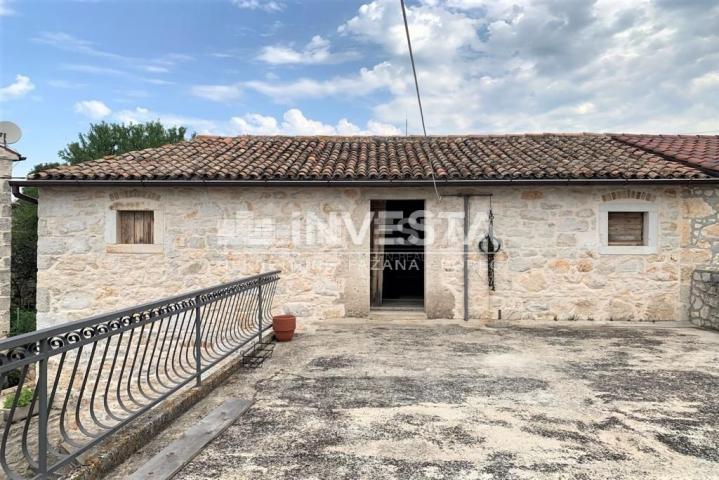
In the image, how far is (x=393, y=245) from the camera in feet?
31.0

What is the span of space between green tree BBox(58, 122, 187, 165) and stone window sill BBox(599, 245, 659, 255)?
29.2 m

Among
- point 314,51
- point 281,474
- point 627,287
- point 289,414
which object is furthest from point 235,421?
point 314,51

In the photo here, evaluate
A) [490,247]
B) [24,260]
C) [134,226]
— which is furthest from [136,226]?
[24,260]

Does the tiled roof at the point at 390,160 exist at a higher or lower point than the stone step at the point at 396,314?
higher

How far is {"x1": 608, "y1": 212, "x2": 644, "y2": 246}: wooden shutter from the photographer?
7852 mm

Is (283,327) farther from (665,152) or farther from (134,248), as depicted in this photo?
(665,152)

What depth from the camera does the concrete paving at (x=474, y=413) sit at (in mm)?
2744

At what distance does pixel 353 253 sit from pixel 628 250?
5.16 metres

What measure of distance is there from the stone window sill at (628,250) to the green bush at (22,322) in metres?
20.4

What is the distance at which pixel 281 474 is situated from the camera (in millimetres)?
2635

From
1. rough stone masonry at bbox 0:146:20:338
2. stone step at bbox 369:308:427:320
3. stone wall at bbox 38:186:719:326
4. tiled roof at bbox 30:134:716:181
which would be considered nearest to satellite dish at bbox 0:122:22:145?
rough stone masonry at bbox 0:146:20:338

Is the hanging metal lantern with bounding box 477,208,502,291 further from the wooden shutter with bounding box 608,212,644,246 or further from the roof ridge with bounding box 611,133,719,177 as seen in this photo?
the roof ridge with bounding box 611,133,719,177

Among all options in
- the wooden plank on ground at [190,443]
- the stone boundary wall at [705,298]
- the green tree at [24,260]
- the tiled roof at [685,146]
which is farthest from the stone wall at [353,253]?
the green tree at [24,260]

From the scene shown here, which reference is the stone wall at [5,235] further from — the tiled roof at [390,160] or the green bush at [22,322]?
the green bush at [22,322]
